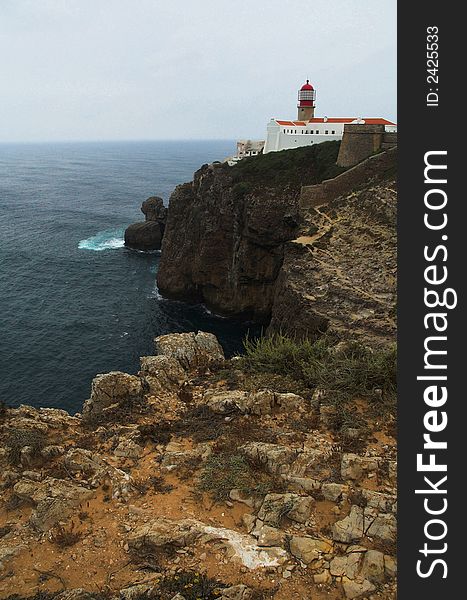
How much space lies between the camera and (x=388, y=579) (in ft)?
22.9

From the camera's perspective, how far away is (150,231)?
2598 inches

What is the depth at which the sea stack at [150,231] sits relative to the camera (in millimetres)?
65750

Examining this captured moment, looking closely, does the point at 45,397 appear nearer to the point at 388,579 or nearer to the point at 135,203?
the point at 388,579

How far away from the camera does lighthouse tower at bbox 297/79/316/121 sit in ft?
210

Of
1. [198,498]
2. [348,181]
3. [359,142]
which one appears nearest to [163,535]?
[198,498]

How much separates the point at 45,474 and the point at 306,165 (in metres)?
49.4

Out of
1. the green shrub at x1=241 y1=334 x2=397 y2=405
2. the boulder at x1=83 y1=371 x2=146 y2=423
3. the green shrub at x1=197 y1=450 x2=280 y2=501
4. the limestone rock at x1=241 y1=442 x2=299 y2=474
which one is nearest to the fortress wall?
the green shrub at x1=241 y1=334 x2=397 y2=405

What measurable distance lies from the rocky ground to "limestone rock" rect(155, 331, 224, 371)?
250 cm

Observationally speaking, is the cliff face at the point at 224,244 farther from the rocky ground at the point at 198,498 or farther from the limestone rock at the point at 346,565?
the limestone rock at the point at 346,565

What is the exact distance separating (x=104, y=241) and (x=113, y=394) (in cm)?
5782

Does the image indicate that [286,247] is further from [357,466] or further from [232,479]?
[232,479]

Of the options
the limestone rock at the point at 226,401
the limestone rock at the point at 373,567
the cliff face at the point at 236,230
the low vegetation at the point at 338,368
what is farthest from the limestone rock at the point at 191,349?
the cliff face at the point at 236,230

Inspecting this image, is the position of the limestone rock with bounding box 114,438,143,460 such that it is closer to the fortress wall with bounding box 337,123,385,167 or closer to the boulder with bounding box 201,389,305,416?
the boulder with bounding box 201,389,305,416

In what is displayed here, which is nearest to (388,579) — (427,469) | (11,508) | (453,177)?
(427,469)
